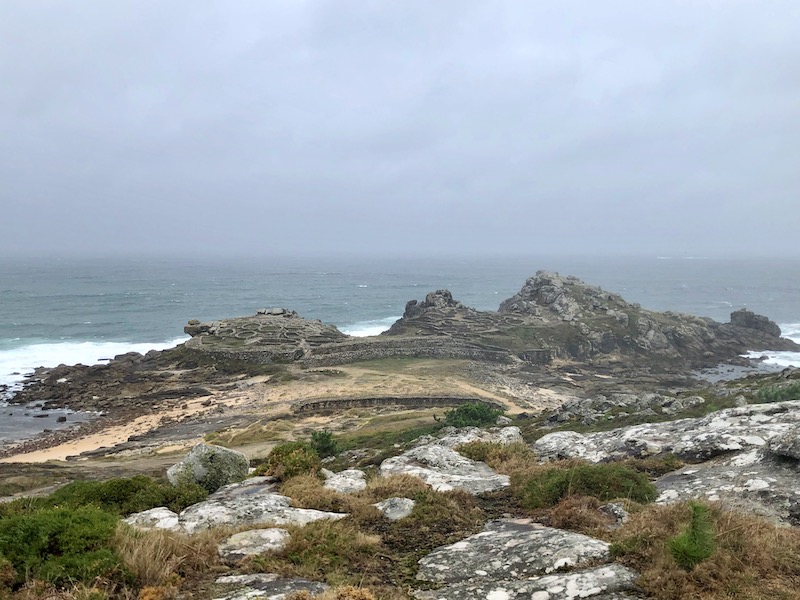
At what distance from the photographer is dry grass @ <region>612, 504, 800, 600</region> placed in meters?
4.38

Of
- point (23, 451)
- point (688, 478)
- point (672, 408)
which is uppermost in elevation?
point (688, 478)

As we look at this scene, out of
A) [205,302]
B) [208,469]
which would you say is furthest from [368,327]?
[208,469]

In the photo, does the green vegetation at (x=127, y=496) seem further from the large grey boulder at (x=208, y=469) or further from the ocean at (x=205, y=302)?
the ocean at (x=205, y=302)

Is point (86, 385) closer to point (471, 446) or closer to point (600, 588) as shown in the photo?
point (471, 446)

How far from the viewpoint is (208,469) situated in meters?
10.2

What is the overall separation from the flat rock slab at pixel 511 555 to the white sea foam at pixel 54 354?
5506cm

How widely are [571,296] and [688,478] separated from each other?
70.7 m

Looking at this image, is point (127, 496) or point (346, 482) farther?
A: point (346, 482)

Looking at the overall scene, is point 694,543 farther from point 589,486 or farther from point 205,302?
point 205,302

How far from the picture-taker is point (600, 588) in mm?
4617

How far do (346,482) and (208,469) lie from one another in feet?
9.40

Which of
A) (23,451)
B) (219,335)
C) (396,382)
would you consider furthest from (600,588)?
(219,335)

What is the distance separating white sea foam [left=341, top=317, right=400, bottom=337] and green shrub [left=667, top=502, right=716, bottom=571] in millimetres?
76498

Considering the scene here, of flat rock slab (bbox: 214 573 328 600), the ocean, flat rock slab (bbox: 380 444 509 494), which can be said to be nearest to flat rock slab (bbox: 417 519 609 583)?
flat rock slab (bbox: 214 573 328 600)
